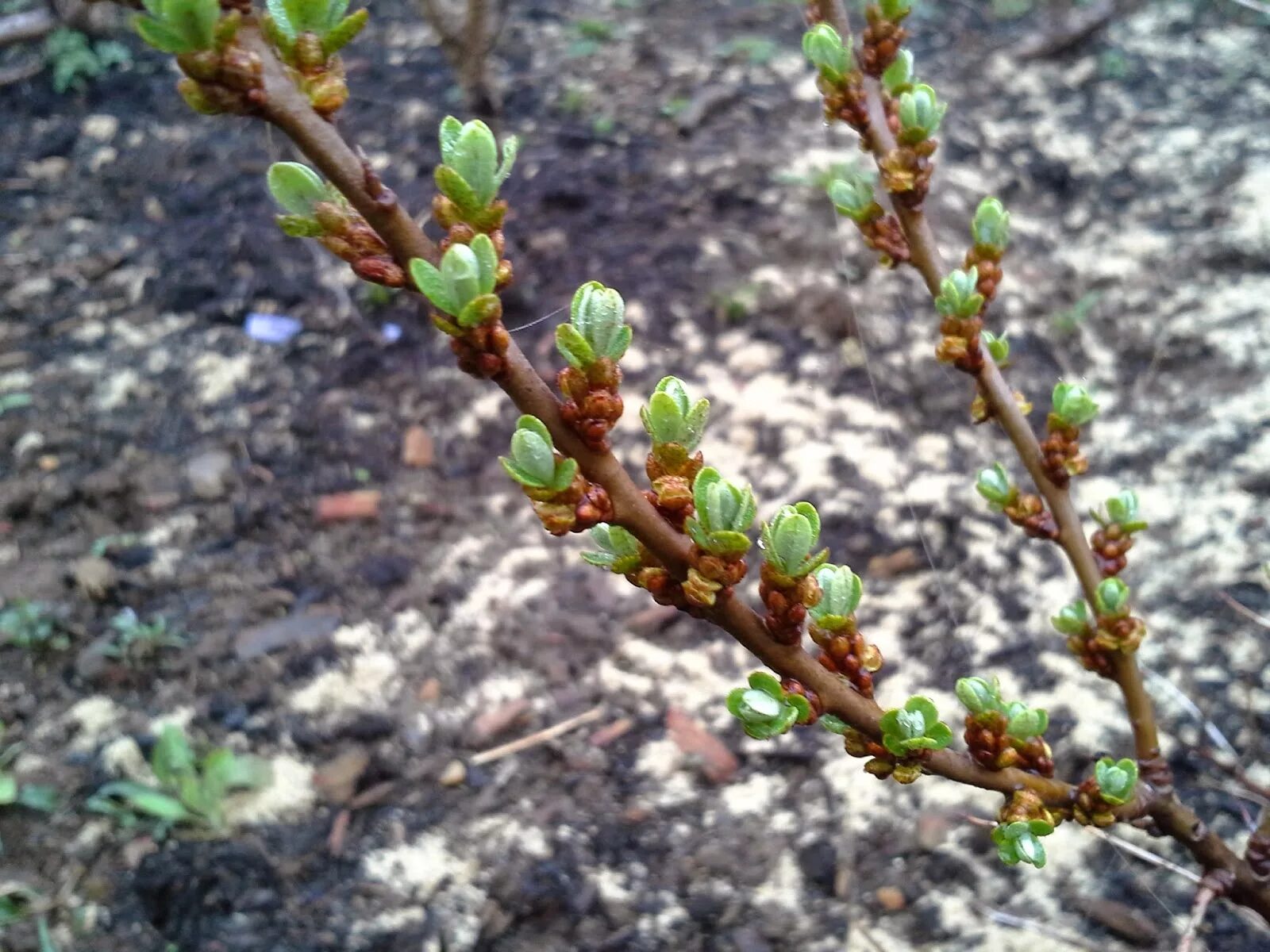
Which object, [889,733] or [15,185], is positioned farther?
[15,185]

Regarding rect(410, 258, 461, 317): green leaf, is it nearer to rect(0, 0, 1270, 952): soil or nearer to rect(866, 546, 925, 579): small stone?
rect(0, 0, 1270, 952): soil

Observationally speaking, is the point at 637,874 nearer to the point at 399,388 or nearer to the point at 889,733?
the point at 889,733

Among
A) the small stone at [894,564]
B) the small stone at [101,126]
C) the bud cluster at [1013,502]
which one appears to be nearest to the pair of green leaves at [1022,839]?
the bud cluster at [1013,502]

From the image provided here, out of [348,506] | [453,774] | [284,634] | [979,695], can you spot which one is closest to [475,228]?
[979,695]

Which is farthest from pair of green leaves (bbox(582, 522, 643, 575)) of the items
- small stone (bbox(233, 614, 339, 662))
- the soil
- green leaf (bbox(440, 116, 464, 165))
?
small stone (bbox(233, 614, 339, 662))

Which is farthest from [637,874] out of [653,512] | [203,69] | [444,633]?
[203,69]

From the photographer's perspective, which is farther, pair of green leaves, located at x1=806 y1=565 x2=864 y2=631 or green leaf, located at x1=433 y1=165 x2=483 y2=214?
pair of green leaves, located at x1=806 y1=565 x2=864 y2=631
